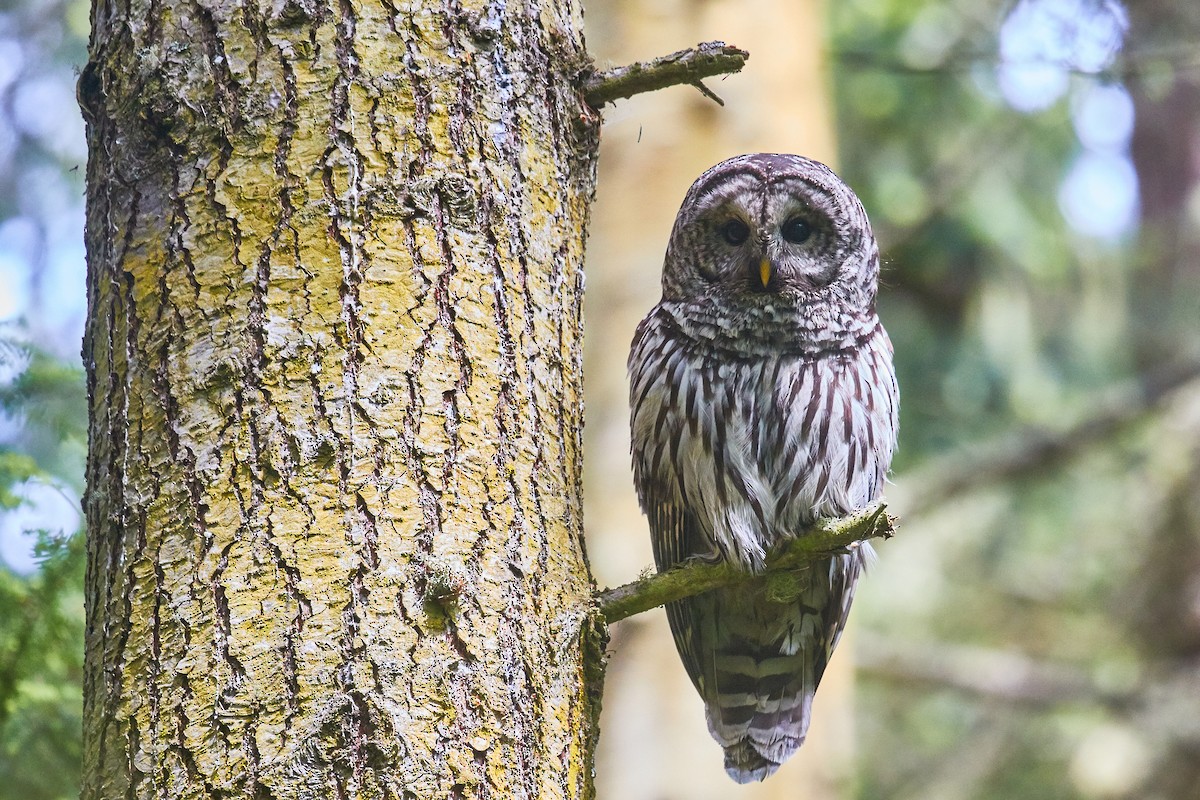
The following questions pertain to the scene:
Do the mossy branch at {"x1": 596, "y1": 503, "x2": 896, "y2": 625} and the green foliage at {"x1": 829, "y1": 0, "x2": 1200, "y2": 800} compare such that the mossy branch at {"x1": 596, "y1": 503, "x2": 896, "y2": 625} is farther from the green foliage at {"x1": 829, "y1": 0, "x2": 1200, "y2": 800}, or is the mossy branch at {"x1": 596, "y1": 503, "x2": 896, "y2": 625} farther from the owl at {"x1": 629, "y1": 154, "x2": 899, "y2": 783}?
the green foliage at {"x1": 829, "y1": 0, "x2": 1200, "y2": 800}

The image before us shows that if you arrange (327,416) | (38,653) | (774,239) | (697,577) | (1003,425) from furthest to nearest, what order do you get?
(1003,425)
(774,239)
(38,653)
(697,577)
(327,416)

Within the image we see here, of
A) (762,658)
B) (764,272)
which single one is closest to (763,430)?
(764,272)

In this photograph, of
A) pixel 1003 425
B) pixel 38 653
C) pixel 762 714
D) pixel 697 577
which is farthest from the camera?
pixel 1003 425

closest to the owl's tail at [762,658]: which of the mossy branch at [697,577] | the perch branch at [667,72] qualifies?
the mossy branch at [697,577]

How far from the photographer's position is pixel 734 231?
3.39 metres

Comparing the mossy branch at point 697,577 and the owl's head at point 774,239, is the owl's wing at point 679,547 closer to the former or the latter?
the owl's head at point 774,239

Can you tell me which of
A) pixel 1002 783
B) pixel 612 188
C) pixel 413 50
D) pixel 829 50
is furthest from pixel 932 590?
pixel 413 50

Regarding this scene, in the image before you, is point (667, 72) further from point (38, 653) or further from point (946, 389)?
point (946, 389)

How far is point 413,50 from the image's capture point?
222cm

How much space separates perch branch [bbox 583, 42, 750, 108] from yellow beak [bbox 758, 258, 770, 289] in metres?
0.79

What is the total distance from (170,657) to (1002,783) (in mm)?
7069

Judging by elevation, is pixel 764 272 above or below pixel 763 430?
above

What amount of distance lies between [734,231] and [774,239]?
0.46 ft

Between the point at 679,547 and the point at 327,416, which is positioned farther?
the point at 679,547
